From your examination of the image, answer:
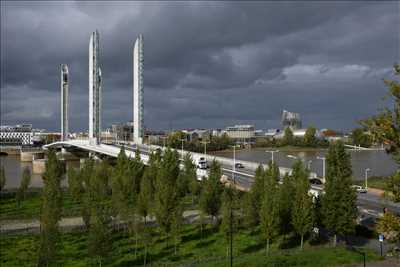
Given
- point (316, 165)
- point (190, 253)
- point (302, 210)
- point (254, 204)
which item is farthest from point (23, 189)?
point (316, 165)

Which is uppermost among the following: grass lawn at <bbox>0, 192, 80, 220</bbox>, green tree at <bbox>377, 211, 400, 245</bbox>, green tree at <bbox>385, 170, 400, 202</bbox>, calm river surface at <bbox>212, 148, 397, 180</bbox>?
green tree at <bbox>385, 170, 400, 202</bbox>

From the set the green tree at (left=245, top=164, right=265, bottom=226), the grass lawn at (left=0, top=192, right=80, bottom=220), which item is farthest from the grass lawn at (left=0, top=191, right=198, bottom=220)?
the green tree at (left=245, top=164, right=265, bottom=226)

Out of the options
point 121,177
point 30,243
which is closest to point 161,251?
point 30,243

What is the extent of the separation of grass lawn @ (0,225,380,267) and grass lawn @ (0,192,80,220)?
605 centimetres

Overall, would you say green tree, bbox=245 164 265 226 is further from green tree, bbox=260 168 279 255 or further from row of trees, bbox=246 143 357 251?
green tree, bbox=260 168 279 255

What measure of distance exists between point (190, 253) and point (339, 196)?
6.63 meters

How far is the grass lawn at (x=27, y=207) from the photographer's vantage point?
95.9 ft

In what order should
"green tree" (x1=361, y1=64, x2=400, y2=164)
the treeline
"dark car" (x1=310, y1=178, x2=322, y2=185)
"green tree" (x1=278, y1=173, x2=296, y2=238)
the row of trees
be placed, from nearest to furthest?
"green tree" (x1=361, y1=64, x2=400, y2=164) → the treeline → the row of trees → "green tree" (x1=278, y1=173, x2=296, y2=238) → "dark car" (x1=310, y1=178, x2=322, y2=185)

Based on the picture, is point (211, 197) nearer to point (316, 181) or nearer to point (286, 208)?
point (286, 208)

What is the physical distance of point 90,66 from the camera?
7619 cm

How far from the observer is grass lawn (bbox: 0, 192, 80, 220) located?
29.2 m

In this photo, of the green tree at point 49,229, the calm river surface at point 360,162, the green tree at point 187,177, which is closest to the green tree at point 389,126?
the green tree at point 49,229

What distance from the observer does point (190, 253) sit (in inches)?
779

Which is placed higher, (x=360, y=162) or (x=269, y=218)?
(x=269, y=218)
